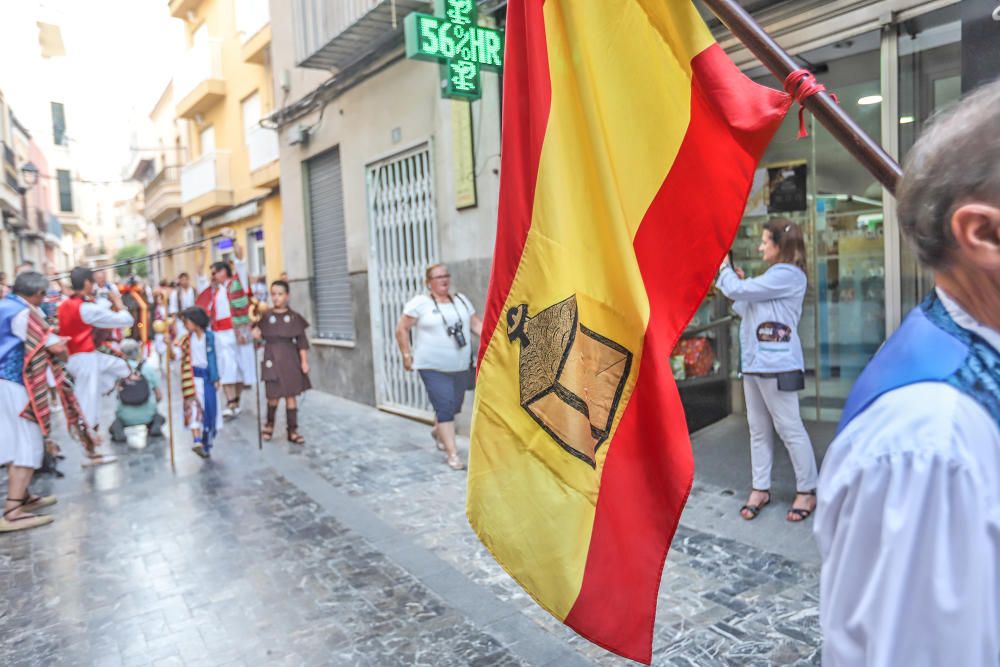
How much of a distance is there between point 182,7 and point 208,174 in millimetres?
5067

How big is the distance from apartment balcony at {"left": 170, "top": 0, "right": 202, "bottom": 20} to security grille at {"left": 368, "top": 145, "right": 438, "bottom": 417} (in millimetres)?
13517

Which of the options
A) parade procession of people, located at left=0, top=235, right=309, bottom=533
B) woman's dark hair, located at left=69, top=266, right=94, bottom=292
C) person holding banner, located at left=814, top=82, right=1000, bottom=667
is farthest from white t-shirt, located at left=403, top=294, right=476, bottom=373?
person holding banner, located at left=814, top=82, right=1000, bottom=667

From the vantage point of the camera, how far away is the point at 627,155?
2107mm

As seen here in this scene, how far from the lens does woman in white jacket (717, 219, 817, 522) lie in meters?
4.81

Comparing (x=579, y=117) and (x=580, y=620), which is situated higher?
→ (x=579, y=117)

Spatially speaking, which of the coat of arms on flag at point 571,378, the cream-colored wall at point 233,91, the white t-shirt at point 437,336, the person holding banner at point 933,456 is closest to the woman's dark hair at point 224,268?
the white t-shirt at point 437,336

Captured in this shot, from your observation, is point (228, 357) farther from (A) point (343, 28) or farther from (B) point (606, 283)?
(B) point (606, 283)

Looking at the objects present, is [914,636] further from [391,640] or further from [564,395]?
[391,640]

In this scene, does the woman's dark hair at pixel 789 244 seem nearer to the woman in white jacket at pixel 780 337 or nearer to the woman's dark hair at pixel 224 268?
the woman in white jacket at pixel 780 337

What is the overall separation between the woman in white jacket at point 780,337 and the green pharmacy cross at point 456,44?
3370mm

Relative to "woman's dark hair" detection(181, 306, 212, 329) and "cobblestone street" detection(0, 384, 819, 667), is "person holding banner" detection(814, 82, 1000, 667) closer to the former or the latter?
"cobblestone street" detection(0, 384, 819, 667)

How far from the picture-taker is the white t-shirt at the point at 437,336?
22.5ft

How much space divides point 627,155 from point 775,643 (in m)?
2.56

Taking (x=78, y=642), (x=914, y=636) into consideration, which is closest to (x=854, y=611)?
(x=914, y=636)
